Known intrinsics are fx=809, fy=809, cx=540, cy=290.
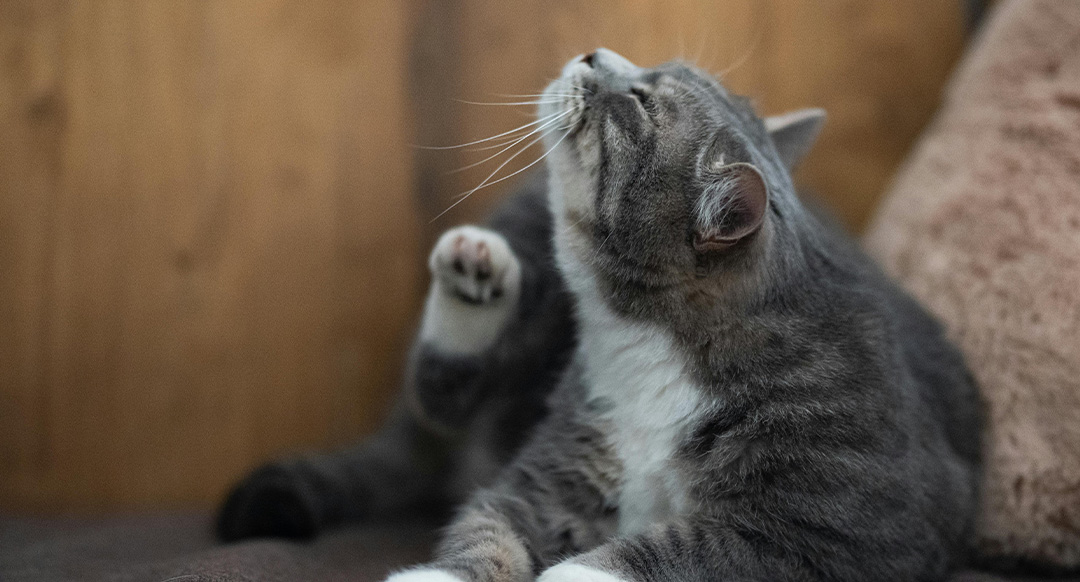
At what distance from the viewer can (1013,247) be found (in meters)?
1.59

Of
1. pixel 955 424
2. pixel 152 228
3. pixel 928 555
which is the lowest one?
A: pixel 928 555

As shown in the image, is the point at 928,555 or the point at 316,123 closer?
the point at 928,555

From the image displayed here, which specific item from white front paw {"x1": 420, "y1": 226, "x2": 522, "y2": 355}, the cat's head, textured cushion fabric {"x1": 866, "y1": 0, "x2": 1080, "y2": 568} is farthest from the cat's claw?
textured cushion fabric {"x1": 866, "y1": 0, "x2": 1080, "y2": 568}

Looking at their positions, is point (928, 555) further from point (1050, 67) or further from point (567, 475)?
point (1050, 67)

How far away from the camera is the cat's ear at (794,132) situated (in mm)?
1503

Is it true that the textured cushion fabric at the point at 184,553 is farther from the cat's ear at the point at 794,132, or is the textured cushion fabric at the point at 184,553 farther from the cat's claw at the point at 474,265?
the cat's ear at the point at 794,132

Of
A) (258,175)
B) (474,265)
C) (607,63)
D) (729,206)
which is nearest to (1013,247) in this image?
(729,206)

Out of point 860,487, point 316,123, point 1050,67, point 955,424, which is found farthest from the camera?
point 316,123

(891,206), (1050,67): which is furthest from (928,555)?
(1050,67)

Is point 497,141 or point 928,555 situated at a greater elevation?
point 497,141

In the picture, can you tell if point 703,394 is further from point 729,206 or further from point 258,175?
point 258,175

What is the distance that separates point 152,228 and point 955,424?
1.70 metres

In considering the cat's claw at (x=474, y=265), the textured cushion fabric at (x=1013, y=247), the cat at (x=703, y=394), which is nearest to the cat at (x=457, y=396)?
the cat's claw at (x=474, y=265)

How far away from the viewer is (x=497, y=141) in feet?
6.66
